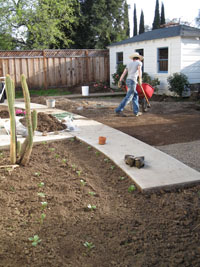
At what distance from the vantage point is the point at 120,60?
744 inches

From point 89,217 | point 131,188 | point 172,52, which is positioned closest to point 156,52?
point 172,52

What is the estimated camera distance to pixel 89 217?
331 centimetres

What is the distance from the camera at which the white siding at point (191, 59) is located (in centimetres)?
1355

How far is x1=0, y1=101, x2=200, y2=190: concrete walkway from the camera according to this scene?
13.4 feet

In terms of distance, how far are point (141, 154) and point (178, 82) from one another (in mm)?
8668

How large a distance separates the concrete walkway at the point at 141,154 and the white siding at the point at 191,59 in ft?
25.0

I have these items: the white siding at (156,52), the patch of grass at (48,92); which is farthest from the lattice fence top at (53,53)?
the patch of grass at (48,92)

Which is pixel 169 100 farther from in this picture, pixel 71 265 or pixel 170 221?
pixel 71 265

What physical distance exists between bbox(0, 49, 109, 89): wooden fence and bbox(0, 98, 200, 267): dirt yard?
12420 millimetres

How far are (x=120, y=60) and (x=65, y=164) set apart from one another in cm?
1490

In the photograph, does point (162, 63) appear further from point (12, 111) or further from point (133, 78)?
point (12, 111)

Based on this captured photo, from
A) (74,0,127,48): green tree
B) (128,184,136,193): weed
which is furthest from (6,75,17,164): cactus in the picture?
(74,0,127,48): green tree

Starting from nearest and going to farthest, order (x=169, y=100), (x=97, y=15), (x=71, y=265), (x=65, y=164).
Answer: (x=71, y=265)
(x=65, y=164)
(x=169, y=100)
(x=97, y=15)

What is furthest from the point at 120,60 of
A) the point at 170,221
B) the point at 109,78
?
the point at 170,221
